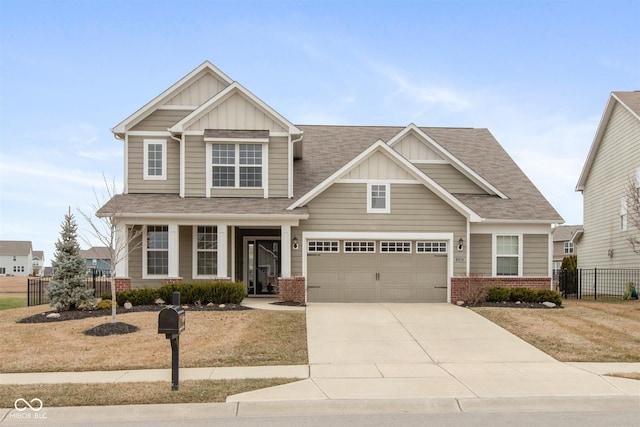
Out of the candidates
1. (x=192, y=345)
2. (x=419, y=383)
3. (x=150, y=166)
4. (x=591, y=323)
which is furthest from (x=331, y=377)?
(x=150, y=166)

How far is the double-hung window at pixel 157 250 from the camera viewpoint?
72.8 ft

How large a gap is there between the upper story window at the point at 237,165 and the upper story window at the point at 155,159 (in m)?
1.92

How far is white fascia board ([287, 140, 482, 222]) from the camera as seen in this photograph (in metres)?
21.8

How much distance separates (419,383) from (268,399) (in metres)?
2.80

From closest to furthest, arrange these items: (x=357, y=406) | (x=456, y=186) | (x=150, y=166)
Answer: (x=357, y=406), (x=150, y=166), (x=456, y=186)

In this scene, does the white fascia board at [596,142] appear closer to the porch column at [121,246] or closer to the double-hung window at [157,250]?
the double-hung window at [157,250]

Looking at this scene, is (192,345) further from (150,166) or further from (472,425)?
(150,166)

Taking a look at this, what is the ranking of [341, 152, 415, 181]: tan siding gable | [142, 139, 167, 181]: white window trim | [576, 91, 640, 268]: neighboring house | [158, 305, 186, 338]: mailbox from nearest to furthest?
[158, 305, 186, 338]: mailbox, [341, 152, 415, 181]: tan siding gable, [142, 139, 167, 181]: white window trim, [576, 91, 640, 268]: neighboring house

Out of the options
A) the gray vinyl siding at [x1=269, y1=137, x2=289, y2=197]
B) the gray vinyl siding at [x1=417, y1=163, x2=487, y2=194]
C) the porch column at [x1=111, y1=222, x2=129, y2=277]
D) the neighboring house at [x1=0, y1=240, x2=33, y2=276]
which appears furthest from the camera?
the neighboring house at [x1=0, y1=240, x2=33, y2=276]

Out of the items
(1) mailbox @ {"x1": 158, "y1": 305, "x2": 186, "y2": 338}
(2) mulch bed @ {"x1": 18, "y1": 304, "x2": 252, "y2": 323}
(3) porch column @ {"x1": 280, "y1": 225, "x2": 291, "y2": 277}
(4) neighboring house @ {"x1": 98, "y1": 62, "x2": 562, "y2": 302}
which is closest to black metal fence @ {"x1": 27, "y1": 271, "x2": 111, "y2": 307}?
(4) neighboring house @ {"x1": 98, "y1": 62, "x2": 562, "y2": 302}

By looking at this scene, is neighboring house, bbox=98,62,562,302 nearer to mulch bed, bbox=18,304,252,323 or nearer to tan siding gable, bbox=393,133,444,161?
mulch bed, bbox=18,304,252,323

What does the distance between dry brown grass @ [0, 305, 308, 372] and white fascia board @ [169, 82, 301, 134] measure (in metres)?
7.35

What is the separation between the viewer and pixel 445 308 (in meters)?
20.3

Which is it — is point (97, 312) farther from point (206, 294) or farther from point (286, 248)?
point (286, 248)
